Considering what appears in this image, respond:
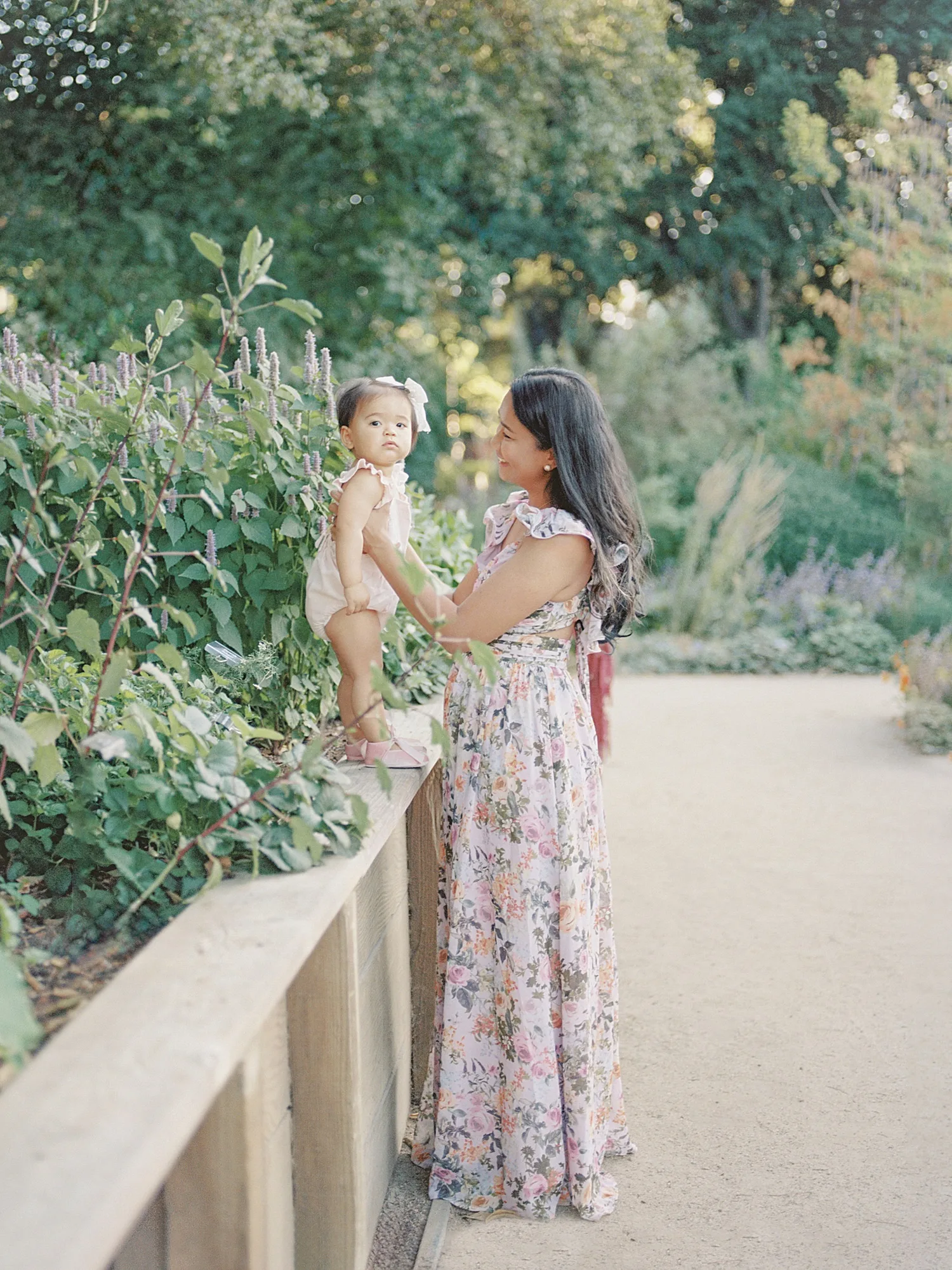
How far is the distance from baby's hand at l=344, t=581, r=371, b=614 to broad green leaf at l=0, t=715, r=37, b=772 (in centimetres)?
68

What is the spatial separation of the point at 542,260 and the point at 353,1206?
12.3m

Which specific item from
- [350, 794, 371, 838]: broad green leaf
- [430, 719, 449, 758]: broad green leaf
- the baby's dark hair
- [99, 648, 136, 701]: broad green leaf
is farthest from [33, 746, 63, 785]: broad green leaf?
the baby's dark hair

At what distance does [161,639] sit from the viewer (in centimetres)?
249

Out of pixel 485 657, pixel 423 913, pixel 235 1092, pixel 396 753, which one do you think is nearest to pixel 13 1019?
pixel 235 1092

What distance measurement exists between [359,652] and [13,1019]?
1238mm

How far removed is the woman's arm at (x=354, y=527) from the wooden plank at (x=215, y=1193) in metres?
0.95

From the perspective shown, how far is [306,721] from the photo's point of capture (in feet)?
8.83

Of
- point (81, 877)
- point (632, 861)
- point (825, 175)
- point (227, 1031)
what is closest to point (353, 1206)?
point (81, 877)

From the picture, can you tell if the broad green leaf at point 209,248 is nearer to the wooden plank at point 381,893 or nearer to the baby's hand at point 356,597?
the baby's hand at point 356,597

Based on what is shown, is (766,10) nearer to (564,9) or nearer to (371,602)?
(564,9)

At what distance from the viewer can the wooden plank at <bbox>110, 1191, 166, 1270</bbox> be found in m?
1.60

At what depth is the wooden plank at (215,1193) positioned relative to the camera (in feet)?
4.78

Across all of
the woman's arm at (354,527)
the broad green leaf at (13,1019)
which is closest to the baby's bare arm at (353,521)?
the woman's arm at (354,527)

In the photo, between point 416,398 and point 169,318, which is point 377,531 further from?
point 169,318
